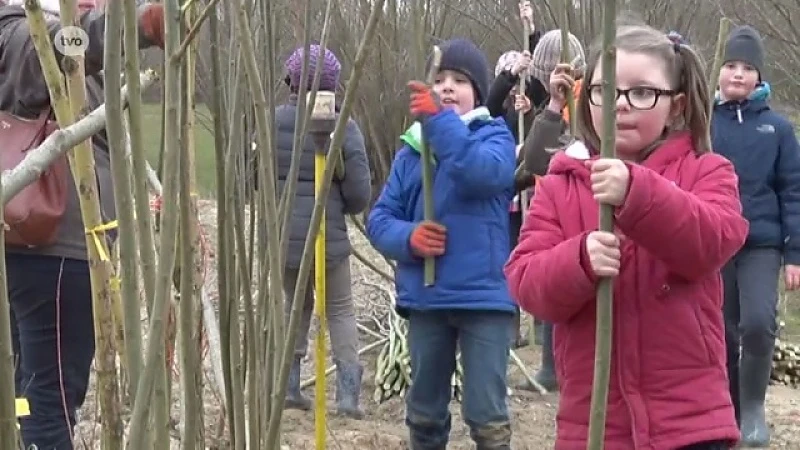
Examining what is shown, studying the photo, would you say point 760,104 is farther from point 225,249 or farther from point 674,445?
point 225,249

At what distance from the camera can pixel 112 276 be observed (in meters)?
2.07

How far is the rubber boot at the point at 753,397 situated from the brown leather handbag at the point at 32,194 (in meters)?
2.92

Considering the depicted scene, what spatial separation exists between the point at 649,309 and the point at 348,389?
3.26 meters

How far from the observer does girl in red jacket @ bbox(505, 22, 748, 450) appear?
2105mm

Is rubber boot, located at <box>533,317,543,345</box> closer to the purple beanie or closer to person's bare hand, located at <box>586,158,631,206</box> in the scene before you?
Answer: the purple beanie

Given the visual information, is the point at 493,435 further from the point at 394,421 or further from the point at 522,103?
the point at 522,103

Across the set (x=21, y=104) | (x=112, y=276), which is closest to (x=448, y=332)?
(x=21, y=104)

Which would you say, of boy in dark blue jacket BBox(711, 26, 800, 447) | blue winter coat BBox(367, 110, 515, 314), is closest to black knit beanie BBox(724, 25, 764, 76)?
boy in dark blue jacket BBox(711, 26, 800, 447)

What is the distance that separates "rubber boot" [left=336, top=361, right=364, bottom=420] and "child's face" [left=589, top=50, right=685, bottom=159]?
3.26 meters

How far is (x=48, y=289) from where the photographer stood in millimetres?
2785

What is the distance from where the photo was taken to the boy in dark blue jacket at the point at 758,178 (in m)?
4.55

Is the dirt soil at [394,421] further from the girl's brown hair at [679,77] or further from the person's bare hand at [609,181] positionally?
the person's bare hand at [609,181]

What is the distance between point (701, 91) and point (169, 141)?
113 cm

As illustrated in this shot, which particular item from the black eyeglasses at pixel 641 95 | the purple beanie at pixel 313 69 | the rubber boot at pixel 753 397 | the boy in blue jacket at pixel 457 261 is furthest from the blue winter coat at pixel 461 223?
the rubber boot at pixel 753 397
